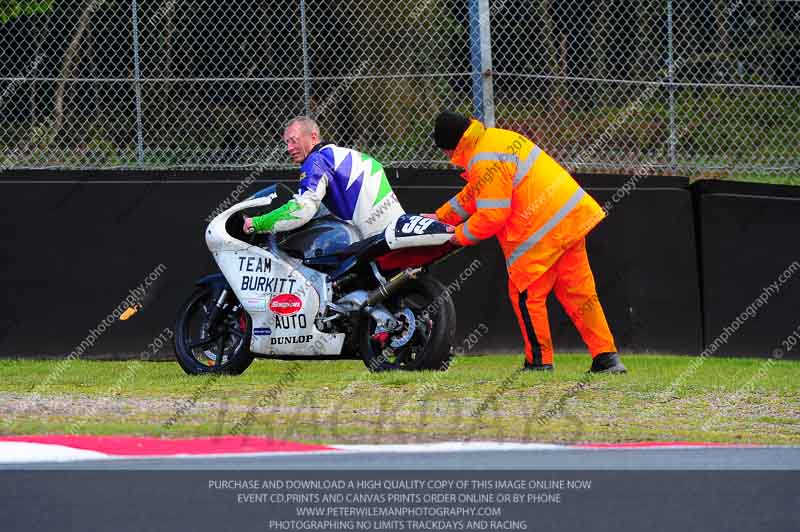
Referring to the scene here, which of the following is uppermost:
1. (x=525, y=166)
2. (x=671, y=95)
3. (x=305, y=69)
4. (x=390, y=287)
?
(x=305, y=69)

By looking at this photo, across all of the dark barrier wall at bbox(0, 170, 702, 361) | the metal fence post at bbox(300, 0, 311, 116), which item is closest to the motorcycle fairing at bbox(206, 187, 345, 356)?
the dark barrier wall at bbox(0, 170, 702, 361)

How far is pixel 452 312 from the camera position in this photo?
29.1 feet

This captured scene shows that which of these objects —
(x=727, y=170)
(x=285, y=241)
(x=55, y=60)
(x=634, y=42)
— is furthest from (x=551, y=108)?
(x=55, y=60)

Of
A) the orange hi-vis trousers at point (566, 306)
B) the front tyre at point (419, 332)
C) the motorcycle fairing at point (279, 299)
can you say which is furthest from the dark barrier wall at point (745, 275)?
the motorcycle fairing at point (279, 299)

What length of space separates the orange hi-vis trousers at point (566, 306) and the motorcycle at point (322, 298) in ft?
2.23

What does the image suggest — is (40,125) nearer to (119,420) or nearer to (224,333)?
(224,333)

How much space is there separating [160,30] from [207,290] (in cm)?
258

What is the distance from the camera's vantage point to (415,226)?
879 centimetres

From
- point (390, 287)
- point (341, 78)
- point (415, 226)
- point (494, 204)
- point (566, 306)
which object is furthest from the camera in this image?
point (341, 78)

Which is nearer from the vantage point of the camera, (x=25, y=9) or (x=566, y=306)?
(x=566, y=306)

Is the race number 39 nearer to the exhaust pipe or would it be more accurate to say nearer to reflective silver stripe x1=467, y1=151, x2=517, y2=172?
the exhaust pipe

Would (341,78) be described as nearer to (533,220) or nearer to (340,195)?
(340,195)

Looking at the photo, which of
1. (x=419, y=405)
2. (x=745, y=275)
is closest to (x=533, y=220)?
(x=419, y=405)

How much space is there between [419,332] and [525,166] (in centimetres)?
139
